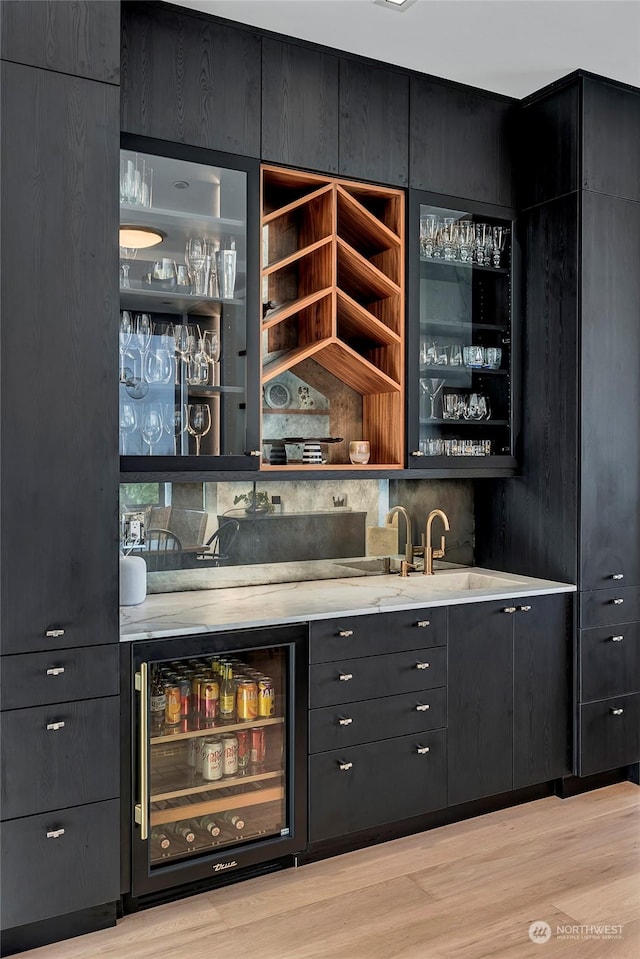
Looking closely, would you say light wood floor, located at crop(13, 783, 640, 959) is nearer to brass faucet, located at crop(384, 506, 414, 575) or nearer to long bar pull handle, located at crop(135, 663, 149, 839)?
long bar pull handle, located at crop(135, 663, 149, 839)

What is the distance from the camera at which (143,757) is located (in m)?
2.35

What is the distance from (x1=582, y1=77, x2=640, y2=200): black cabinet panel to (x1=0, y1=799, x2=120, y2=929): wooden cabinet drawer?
115 inches

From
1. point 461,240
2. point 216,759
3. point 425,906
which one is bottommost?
point 425,906

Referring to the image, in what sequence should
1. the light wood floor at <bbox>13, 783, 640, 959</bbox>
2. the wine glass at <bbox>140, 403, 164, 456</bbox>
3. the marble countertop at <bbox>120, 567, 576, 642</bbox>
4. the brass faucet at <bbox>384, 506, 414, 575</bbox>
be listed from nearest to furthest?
the light wood floor at <bbox>13, 783, 640, 959</bbox> → the marble countertop at <bbox>120, 567, 576, 642</bbox> → the wine glass at <bbox>140, 403, 164, 456</bbox> → the brass faucet at <bbox>384, 506, 414, 575</bbox>

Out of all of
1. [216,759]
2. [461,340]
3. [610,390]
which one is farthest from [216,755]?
[610,390]

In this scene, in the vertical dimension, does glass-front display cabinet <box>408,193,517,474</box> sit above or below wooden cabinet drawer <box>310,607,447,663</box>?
above

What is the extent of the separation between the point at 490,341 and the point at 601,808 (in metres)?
1.97

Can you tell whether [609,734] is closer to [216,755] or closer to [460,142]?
[216,755]

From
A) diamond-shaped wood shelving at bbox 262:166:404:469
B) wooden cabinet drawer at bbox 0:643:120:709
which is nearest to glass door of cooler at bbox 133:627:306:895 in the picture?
wooden cabinet drawer at bbox 0:643:120:709

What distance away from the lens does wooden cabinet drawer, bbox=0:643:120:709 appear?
2154mm

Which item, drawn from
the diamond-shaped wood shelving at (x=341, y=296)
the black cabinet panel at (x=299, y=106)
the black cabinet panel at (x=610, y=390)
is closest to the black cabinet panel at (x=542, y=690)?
the black cabinet panel at (x=610, y=390)

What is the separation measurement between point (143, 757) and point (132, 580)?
599 millimetres

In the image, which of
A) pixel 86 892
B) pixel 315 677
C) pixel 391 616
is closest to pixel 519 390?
pixel 391 616

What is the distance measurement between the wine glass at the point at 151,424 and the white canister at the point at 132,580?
38cm
